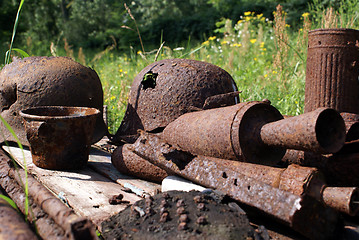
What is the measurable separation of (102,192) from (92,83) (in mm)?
1337

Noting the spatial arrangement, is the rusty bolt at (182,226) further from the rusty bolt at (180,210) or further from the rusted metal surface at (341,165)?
the rusted metal surface at (341,165)

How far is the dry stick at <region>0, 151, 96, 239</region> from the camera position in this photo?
1291mm

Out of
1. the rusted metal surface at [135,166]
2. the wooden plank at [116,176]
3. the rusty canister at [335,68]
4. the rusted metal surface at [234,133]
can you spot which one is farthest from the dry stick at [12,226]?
the rusty canister at [335,68]

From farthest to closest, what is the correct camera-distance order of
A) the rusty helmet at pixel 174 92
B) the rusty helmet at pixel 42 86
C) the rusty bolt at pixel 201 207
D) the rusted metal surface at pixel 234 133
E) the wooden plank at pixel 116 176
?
the rusty helmet at pixel 42 86 → the rusty helmet at pixel 174 92 → the wooden plank at pixel 116 176 → the rusted metal surface at pixel 234 133 → the rusty bolt at pixel 201 207

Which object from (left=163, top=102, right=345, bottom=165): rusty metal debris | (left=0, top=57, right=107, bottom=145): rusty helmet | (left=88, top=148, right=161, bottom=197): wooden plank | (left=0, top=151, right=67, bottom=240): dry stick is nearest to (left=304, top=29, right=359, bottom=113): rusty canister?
(left=163, top=102, right=345, bottom=165): rusty metal debris

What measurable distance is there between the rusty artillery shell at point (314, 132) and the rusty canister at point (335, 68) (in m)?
0.74

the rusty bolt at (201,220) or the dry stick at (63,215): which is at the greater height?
the dry stick at (63,215)

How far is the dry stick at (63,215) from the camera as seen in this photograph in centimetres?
129

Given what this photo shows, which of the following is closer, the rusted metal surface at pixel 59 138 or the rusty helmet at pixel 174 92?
the rusted metal surface at pixel 59 138

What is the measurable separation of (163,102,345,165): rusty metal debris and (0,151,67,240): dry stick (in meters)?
1.10

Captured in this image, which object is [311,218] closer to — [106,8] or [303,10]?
[303,10]

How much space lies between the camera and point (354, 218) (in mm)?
1956

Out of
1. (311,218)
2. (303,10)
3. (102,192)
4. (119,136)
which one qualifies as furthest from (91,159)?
(303,10)

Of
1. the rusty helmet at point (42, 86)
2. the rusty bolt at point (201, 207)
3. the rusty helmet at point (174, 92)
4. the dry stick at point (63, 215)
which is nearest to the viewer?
the dry stick at point (63, 215)
